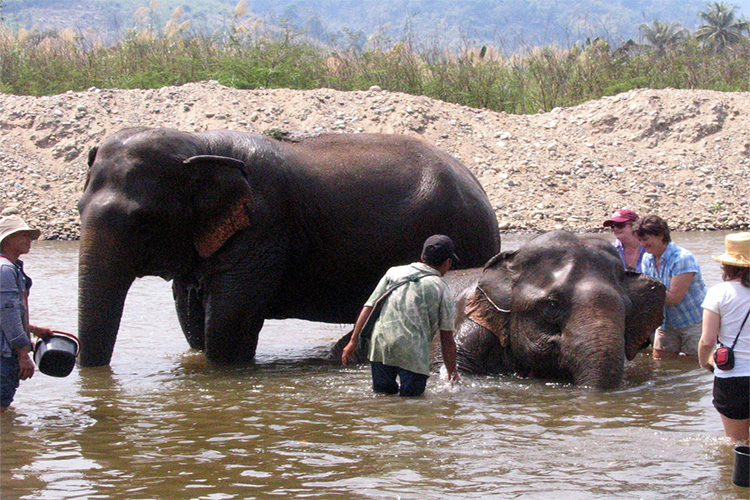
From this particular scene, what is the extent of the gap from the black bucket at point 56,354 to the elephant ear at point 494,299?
280cm

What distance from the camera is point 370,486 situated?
16.4ft

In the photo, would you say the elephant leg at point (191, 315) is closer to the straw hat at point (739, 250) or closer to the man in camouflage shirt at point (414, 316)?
the man in camouflage shirt at point (414, 316)

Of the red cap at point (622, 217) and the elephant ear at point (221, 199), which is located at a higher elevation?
the elephant ear at point (221, 199)

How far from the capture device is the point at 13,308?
6090 millimetres

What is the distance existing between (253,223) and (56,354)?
232 centimetres

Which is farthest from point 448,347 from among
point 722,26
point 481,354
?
point 722,26

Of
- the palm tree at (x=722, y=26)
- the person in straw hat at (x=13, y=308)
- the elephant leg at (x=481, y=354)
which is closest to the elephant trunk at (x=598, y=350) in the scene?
the elephant leg at (x=481, y=354)

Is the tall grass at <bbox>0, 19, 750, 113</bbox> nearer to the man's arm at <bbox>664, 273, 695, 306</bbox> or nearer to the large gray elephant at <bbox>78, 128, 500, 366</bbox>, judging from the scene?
the large gray elephant at <bbox>78, 128, 500, 366</bbox>

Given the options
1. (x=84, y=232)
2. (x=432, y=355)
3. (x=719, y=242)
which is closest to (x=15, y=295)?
(x=84, y=232)

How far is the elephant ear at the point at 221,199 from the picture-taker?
832 cm

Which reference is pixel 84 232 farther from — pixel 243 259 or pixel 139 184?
pixel 243 259

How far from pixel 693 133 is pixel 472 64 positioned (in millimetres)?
6942

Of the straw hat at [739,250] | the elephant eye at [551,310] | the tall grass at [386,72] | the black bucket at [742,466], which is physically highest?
the tall grass at [386,72]

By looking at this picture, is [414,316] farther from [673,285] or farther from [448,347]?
[673,285]
